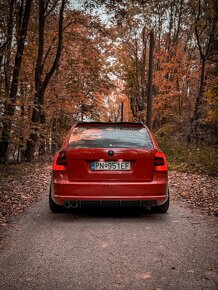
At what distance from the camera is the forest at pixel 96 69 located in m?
14.8

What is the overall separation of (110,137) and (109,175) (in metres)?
0.74

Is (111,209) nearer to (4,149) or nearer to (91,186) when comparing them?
(91,186)

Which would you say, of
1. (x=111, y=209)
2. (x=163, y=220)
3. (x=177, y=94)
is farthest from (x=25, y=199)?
(x=177, y=94)

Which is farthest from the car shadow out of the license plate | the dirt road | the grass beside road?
the grass beside road

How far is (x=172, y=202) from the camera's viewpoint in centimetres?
788

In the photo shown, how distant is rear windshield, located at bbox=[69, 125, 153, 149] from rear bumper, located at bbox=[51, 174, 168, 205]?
64 cm

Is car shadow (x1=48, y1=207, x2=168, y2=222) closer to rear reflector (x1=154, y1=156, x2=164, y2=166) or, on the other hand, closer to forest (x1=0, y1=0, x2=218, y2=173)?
rear reflector (x1=154, y1=156, x2=164, y2=166)

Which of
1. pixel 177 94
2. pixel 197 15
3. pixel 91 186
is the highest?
pixel 197 15

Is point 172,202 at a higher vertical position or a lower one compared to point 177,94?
lower

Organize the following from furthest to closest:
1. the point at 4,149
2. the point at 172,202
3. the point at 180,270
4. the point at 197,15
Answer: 1. the point at 197,15
2. the point at 4,149
3. the point at 172,202
4. the point at 180,270

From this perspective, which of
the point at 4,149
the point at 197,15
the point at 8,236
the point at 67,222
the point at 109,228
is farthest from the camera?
the point at 197,15

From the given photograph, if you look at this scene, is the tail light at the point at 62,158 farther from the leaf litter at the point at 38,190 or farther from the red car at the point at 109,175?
the leaf litter at the point at 38,190

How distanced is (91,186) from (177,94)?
21544mm

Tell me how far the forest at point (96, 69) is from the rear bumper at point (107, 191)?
5.34 meters
